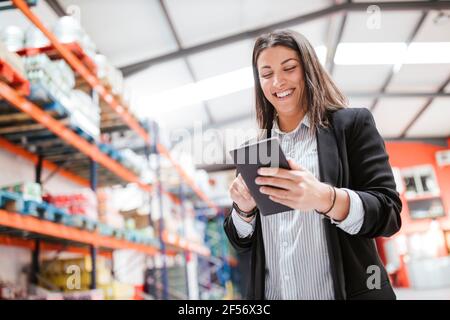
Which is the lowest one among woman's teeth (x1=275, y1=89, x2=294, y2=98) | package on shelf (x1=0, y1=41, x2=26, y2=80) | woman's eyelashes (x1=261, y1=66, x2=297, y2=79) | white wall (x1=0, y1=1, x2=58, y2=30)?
woman's teeth (x1=275, y1=89, x2=294, y2=98)

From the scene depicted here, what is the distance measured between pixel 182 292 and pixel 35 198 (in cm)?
421

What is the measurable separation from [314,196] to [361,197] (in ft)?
0.38

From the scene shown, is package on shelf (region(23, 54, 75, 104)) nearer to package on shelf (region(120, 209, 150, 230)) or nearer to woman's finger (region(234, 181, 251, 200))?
woman's finger (region(234, 181, 251, 200))

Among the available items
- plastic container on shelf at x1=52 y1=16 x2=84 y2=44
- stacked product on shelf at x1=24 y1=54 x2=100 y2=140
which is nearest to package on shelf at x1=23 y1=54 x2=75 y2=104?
stacked product on shelf at x1=24 y1=54 x2=100 y2=140

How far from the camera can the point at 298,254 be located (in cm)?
93

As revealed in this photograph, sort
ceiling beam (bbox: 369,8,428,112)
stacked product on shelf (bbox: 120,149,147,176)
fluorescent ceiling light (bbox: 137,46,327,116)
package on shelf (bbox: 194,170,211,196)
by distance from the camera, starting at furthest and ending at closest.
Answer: package on shelf (bbox: 194,170,211,196) < fluorescent ceiling light (bbox: 137,46,327,116) < ceiling beam (bbox: 369,8,428,112) < stacked product on shelf (bbox: 120,149,147,176)

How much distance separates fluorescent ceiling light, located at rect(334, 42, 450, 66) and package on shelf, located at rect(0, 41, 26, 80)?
5.07m

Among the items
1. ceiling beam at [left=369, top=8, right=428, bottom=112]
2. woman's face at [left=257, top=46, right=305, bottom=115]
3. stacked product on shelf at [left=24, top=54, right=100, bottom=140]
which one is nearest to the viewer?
woman's face at [left=257, top=46, right=305, bottom=115]

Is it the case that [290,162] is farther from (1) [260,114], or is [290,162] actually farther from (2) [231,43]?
(2) [231,43]

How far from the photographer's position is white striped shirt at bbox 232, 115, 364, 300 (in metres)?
0.92

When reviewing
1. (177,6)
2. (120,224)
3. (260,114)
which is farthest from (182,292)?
(260,114)

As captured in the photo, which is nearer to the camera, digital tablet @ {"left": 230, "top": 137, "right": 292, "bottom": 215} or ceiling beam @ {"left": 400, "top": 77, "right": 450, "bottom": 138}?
digital tablet @ {"left": 230, "top": 137, "right": 292, "bottom": 215}

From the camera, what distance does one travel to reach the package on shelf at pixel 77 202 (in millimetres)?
2670

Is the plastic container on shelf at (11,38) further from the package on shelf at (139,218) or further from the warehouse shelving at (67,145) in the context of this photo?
the package on shelf at (139,218)
